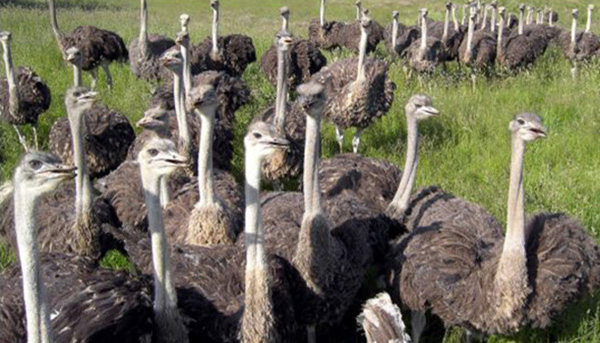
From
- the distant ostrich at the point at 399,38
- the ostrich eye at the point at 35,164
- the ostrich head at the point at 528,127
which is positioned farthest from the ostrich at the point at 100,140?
the distant ostrich at the point at 399,38

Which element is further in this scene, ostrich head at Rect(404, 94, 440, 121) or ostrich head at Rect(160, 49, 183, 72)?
ostrich head at Rect(160, 49, 183, 72)

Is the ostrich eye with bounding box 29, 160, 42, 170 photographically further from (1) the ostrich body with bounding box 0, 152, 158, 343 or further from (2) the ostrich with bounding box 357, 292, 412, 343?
(2) the ostrich with bounding box 357, 292, 412, 343

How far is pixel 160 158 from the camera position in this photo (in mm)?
3994

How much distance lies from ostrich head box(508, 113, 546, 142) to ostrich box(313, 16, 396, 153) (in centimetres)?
380

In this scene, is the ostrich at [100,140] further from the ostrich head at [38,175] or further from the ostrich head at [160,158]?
the ostrich head at [38,175]

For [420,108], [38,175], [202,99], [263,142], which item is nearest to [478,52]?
[420,108]

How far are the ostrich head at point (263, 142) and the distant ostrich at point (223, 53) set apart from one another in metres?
7.65

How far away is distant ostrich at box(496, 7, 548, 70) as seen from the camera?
45.7 feet

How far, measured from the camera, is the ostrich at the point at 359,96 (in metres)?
8.73

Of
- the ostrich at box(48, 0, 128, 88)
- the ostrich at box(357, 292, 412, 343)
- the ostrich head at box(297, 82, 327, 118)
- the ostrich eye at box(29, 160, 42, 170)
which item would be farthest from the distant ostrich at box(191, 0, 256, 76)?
the ostrich at box(357, 292, 412, 343)

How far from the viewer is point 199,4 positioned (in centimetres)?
3841

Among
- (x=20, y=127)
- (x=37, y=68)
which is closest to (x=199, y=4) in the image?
(x=37, y=68)

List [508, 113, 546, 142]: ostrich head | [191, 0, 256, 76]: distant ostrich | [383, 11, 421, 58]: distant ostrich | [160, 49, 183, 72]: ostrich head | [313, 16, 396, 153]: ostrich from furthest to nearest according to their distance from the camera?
[383, 11, 421, 58]: distant ostrich → [191, 0, 256, 76]: distant ostrich → [313, 16, 396, 153]: ostrich → [160, 49, 183, 72]: ostrich head → [508, 113, 546, 142]: ostrich head

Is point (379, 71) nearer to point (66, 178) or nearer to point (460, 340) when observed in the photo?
point (460, 340)
